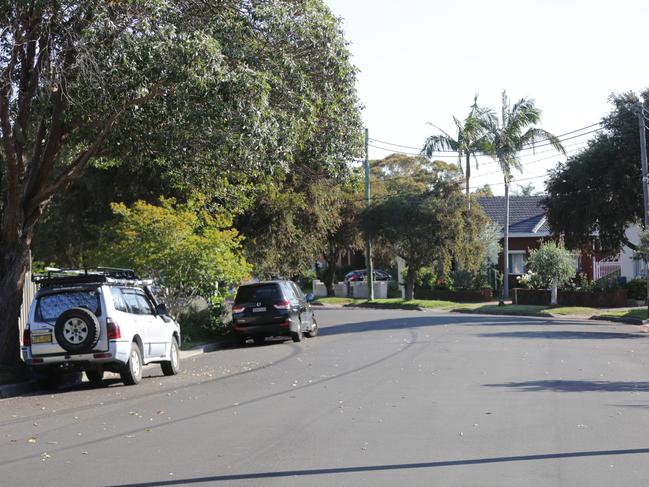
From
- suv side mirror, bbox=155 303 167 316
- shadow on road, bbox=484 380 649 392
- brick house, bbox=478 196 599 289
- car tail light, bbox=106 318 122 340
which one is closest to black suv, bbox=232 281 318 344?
suv side mirror, bbox=155 303 167 316

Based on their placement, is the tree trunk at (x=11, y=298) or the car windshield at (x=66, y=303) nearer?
the car windshield at (x=66, y=303)

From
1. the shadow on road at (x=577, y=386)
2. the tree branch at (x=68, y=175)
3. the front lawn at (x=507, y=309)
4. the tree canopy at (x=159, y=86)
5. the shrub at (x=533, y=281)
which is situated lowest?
the shadow on road at (x=577, y=386)

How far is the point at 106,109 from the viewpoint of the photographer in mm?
16953

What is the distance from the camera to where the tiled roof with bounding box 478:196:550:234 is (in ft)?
196

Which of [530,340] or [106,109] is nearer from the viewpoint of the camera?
[106,109]

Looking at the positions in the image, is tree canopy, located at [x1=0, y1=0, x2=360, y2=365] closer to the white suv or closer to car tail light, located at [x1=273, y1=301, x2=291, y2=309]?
the white suv

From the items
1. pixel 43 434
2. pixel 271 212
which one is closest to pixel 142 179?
pixel 271 212

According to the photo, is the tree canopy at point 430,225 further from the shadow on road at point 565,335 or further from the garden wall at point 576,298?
the shadow on road at point 565,335

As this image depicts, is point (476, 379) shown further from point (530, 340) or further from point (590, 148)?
point (590, 148)

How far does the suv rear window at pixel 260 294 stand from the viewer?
26344 mm

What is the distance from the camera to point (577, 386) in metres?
14.9

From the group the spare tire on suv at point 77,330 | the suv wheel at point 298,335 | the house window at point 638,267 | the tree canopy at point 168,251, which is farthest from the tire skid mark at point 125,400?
the house window at point 638,267

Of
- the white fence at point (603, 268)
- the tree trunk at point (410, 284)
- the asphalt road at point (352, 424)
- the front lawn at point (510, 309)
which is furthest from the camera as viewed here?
the white fence at point (603, 268)

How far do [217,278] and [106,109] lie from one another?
30.1 feet
